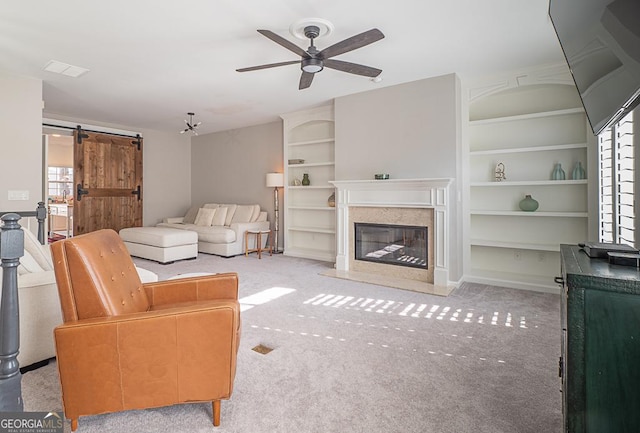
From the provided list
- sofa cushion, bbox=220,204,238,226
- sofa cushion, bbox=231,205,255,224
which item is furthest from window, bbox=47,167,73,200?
sofa cushion, bbox=231,205,255,224

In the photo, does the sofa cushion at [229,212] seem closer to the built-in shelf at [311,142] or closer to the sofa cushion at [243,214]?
the sofa cushion at [243,214]

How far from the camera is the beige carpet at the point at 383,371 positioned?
1589 millimetres

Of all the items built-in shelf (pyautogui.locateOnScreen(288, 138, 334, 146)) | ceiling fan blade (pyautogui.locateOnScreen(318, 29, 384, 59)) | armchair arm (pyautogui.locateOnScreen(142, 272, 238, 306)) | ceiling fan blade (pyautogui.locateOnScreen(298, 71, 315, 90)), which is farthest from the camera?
built-in shelf (pyautogui.locateOnScreen(288, 138, 334, 146))

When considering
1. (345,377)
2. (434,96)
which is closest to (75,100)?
(434,96)

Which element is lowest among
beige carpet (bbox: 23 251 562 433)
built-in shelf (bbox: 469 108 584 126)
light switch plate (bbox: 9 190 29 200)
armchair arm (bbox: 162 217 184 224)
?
beige carpet (bbox: 23 251 562 433)

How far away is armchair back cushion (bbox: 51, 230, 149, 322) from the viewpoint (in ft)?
4.65

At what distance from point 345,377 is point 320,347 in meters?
0.44

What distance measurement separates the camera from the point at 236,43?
3.29m

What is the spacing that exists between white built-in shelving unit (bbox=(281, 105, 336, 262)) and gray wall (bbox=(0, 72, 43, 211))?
362 centimetres

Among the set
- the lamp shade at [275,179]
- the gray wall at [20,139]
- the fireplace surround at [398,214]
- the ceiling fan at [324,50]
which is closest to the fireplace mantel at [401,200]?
the fireplace surround at [398,214]

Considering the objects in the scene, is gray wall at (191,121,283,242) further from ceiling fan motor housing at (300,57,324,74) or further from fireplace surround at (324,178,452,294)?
ceiling fan motor housing at (300,57,324,74)

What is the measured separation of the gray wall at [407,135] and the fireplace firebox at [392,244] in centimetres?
41

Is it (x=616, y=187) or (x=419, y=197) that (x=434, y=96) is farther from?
(x=616, y=187)

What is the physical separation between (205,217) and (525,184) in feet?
18.6
